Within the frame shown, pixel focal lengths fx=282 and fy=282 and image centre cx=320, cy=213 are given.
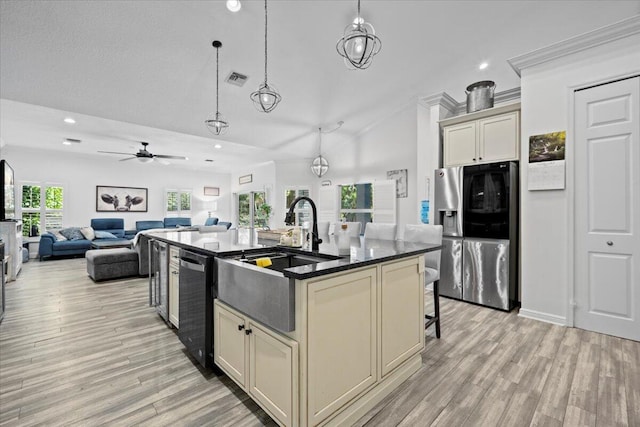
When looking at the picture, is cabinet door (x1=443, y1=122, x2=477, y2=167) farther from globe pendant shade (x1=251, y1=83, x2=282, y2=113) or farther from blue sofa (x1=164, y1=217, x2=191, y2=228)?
blue sofa (x1=164, y1=217, x2=191, y2=228)

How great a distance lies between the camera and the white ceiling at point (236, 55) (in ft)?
9.82

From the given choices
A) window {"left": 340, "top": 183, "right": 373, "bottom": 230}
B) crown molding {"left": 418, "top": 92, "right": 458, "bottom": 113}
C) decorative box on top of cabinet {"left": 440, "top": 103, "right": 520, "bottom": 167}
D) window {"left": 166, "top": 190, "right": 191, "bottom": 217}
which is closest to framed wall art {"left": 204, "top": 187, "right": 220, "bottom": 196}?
window {"left": 166, "top": 190, "right": 191, "bottom": 217}

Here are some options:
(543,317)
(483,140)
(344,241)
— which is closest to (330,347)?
(344,241)

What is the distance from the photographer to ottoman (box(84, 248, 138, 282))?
4.54m

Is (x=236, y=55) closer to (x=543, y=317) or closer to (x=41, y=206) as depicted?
(x=543, y=317)

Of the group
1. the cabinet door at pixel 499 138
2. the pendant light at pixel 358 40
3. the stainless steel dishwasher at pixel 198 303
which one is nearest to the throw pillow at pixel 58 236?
the stainless steel dishwasher at pixel 198 303

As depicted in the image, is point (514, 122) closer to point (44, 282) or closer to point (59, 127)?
point (44, 282)

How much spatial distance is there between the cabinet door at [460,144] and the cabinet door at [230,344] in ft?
11.5

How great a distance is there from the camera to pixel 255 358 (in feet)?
5.11

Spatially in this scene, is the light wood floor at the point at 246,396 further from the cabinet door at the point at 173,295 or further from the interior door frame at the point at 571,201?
the interior door frame at the point at 571,201

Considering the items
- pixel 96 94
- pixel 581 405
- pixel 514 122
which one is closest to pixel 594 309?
pixel 581 405

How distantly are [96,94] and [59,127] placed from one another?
83.6 inches

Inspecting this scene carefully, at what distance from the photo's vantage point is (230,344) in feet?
5.82

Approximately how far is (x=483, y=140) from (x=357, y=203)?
345 cm
